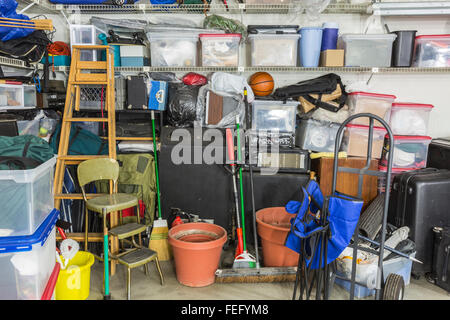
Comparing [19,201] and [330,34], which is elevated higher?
[330,34]

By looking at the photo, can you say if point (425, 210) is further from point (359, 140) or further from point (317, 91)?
point (317, 91)

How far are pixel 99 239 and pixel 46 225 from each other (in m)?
0.81

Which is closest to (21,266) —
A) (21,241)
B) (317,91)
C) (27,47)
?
(21,241)

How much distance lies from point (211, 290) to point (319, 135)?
1.72 meters

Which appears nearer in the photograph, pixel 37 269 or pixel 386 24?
pixel 37 269

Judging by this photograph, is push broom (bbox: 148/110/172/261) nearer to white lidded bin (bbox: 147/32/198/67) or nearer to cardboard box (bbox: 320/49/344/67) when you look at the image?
white lidded bin (bbox: 147/32/198/67)

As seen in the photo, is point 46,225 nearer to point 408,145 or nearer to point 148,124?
point 148,124

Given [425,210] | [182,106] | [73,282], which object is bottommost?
[73,282]

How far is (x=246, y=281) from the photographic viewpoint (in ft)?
8.61

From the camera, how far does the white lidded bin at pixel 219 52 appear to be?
3397mm

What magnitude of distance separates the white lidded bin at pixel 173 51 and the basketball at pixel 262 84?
0.60 m

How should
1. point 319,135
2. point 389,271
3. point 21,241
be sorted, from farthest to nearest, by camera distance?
point 319,135 < point 389,271 < point 21,241

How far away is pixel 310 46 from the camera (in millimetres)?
3398
